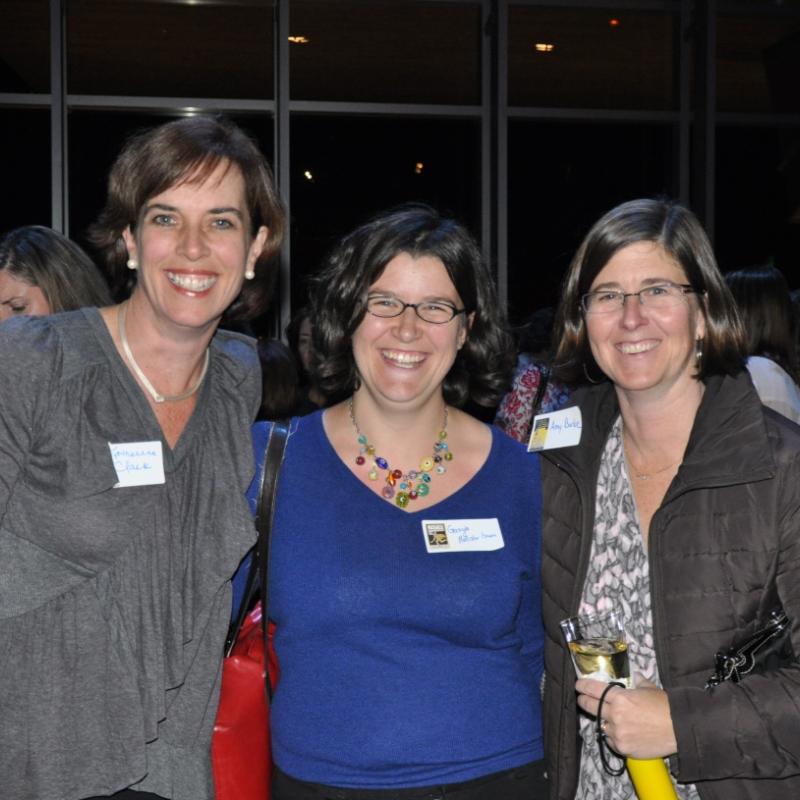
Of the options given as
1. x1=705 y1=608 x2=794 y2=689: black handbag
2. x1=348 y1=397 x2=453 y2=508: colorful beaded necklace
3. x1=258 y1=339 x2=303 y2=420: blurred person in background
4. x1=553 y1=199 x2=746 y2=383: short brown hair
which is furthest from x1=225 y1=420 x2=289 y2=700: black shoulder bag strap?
x1=258 y1=339 x2=303 y2=420: blurred person in background

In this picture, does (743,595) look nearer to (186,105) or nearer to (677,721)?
(677,721)

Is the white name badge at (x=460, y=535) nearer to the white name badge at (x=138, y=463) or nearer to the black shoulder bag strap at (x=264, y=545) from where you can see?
the black shoulder bag strap at (x=264, y=545)

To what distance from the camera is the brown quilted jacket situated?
212 centimetres

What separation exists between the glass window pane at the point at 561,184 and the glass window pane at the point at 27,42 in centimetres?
379

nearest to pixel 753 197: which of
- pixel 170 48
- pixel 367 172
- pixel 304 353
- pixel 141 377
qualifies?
pixel 367 172

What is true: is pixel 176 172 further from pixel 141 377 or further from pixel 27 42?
pixel 27 42

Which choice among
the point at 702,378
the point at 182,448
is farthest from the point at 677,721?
the point at 182,448

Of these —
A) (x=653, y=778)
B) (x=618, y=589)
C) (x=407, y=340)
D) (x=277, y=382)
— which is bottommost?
(x=653, y=778)

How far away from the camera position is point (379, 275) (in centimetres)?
264

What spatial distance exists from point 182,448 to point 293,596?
421mm

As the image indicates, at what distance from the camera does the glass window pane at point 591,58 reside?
8.88 meters

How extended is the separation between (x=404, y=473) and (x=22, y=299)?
5.36 feet

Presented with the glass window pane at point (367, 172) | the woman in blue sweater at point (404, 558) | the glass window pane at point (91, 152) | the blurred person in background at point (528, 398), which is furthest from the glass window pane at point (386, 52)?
the woman in blue sweater at point (404, 558)

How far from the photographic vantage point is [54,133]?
8164 mm
